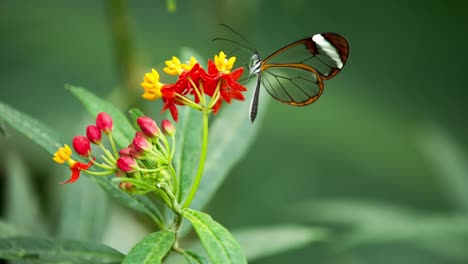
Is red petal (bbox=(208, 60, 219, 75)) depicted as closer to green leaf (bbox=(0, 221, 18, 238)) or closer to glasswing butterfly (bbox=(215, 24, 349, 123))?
glasswing butterfly (bbox=(215, 24, 349, 123))

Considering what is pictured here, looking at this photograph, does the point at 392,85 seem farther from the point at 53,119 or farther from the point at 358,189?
the point at 53,119

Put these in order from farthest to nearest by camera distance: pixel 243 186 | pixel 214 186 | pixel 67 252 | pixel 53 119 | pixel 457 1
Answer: pixel 457 1
pixel 243 186
pixel 53 119
pixel 214 186
pixel 67 252

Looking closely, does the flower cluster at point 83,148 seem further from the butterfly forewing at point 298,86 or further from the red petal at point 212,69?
the butterfly forewing at point 298,86

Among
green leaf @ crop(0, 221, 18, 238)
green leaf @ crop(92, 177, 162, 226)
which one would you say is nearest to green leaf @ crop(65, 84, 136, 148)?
green leaf @ crop(92, 177, 162, 226)

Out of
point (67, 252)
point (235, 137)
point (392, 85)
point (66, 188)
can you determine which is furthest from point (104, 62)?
point (67, 252)

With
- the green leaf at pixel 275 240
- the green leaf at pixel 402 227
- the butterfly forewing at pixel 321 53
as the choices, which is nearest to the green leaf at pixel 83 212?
the green leaf at pixel 275 240

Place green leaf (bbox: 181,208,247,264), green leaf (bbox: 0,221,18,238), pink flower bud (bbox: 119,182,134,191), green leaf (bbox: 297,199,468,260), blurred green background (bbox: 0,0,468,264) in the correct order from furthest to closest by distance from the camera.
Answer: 1. blurred green background (bbox: 0,0,468,264)
2. green leaf (bbox: 297,199,468,260)
3. green leaf (bbox: 0,221,18,238)
4. pink flower bud (bbox: 119,182,134,191)
5. green leaf (bbox: 181,208,247,264)
